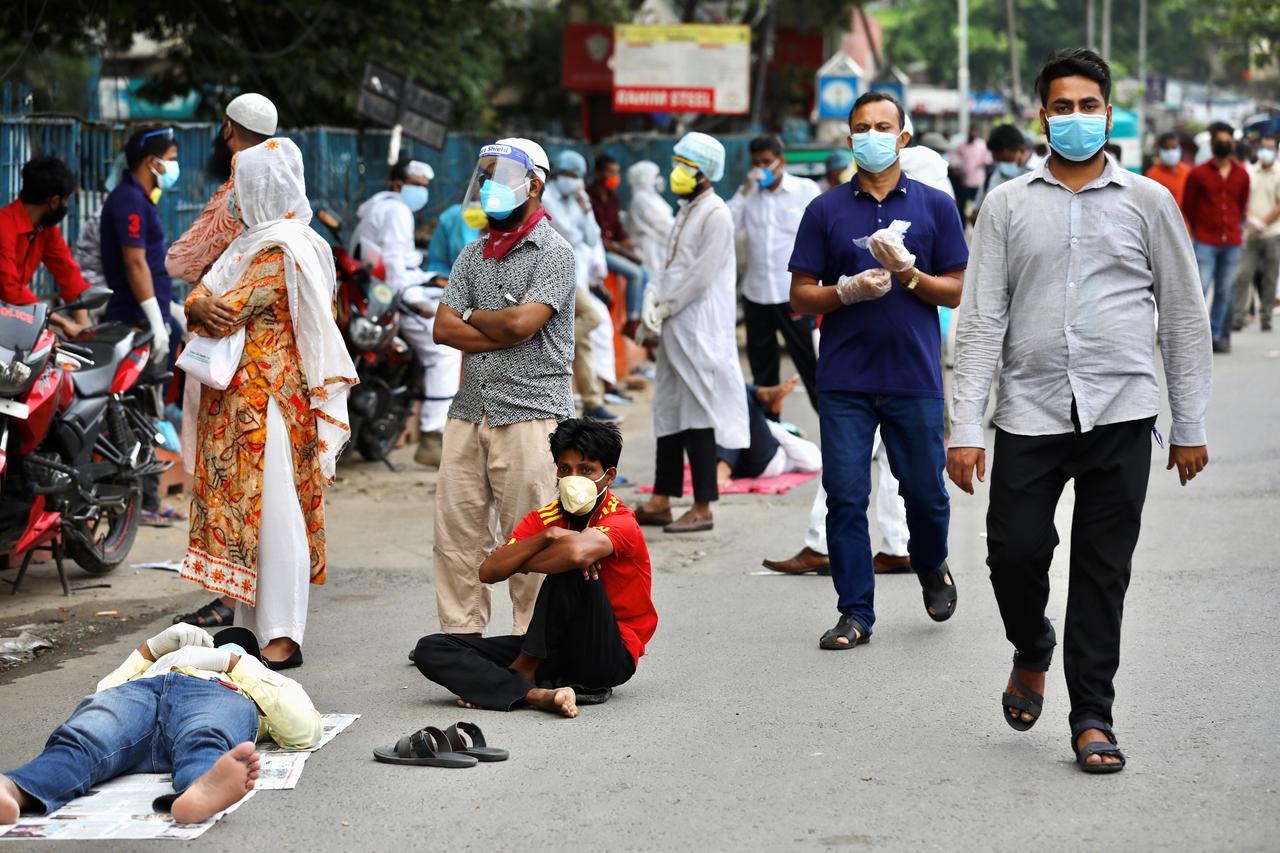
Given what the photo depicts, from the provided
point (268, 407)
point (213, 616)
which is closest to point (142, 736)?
point (268, 407)

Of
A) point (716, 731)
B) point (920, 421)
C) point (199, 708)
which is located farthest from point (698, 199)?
point (199, 708)

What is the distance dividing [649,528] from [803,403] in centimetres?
560

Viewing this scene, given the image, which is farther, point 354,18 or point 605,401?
point 354,18

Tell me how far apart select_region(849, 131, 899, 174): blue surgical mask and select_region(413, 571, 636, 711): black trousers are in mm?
1888

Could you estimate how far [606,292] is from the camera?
47.9 ft

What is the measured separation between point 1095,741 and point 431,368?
24.2 ft

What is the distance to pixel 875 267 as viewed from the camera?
6449mm

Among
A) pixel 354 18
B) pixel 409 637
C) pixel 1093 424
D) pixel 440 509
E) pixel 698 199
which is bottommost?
pixel 409 637

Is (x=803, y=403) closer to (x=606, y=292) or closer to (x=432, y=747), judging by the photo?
(x=606, y=292)

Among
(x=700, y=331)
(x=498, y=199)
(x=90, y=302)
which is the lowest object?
(x=700, y=331)

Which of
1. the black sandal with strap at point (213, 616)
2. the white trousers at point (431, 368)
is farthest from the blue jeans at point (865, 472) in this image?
the white trousers at point (431, 368)

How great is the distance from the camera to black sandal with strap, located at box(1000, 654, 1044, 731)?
201 inches

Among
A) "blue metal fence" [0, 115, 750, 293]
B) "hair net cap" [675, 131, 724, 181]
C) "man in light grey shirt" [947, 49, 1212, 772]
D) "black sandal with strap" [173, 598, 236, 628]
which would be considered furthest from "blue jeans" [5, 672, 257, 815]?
"blue metal fence" [0, 115, 750, 293]

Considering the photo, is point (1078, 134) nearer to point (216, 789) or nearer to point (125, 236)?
point (216, 789)
